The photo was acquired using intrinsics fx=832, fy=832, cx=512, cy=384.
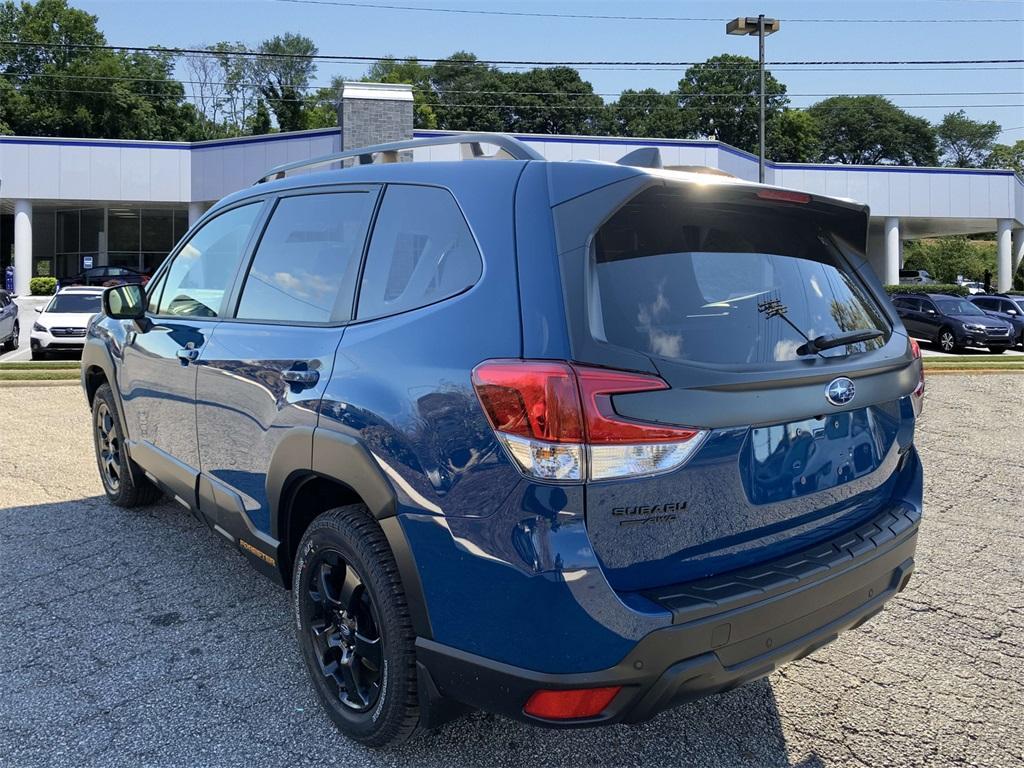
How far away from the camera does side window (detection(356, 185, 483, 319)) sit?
2410 millimetres

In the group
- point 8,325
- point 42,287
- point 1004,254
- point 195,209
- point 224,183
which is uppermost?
point 224,183

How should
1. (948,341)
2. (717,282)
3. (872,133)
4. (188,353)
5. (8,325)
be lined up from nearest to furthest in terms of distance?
(717,282) < (188,353) < (8,325) < (948,341) < (872,133)

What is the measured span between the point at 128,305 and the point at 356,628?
2541mm

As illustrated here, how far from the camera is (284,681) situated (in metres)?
3.19

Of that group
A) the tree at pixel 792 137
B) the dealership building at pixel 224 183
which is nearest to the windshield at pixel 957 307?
the dealership building at pixel 224 183

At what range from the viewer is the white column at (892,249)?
3947cm

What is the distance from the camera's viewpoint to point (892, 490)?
9.49 feet

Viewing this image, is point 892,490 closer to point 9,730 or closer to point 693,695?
point 693,695

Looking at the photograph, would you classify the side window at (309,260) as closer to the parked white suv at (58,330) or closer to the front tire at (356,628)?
the front tire at (356,628)

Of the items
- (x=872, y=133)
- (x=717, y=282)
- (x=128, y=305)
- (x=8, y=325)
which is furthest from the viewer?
(x=872, y=133)

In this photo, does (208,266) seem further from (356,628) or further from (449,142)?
(356,628)

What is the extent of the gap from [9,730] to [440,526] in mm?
1822

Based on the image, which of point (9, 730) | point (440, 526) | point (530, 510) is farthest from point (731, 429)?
point (9, 730)

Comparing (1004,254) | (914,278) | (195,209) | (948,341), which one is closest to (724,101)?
(914,278)
